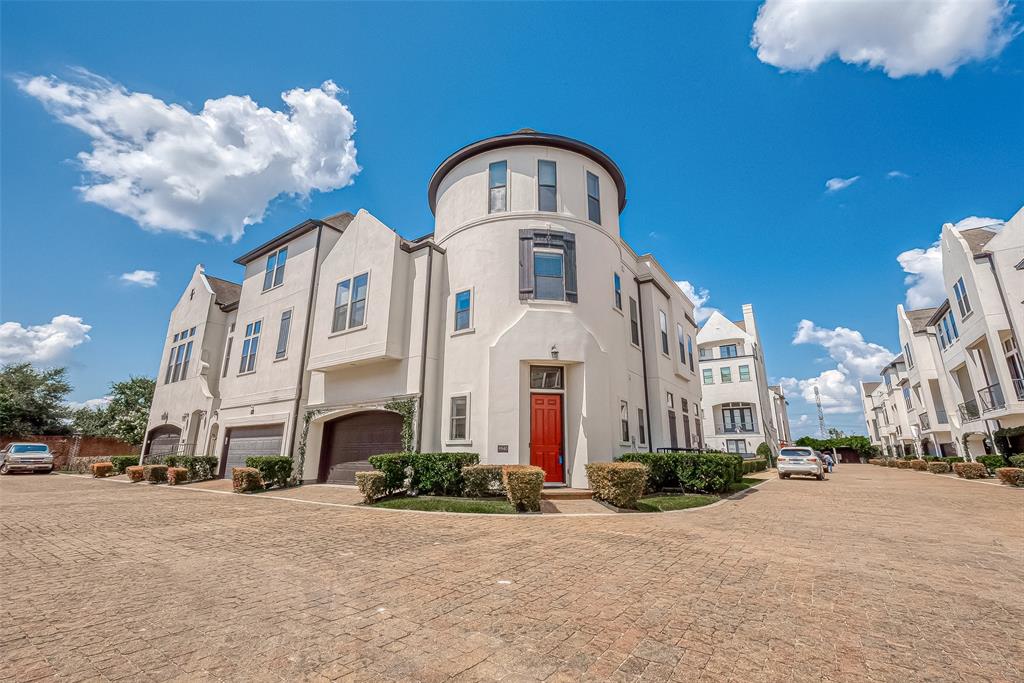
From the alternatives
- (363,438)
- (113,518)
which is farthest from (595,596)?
(363,438)

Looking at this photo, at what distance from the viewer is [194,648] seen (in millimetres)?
3492

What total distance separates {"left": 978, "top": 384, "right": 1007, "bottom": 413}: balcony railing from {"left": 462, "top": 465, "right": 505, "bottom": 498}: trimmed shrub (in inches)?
1136

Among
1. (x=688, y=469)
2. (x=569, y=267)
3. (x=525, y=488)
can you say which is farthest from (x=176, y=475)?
(x=688, y=469)

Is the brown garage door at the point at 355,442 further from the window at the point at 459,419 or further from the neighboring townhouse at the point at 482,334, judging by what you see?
the window at the point at 459,419

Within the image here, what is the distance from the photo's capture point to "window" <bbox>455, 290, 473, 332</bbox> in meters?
15.5

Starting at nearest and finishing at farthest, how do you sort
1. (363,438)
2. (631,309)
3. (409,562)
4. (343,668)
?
(343,668) < (409,562) < (363,438) < (631,309)

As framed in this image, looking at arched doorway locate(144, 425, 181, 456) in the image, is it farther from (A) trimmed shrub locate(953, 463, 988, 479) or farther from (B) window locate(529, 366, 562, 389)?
(A) trimmed shrub locate(953, 463, 988, 479)

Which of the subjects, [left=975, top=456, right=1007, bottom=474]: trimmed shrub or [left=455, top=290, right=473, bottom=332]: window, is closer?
[left=455, top=290, right=473, bottom=332]: window

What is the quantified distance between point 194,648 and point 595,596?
3.65 metres

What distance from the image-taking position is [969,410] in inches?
1133

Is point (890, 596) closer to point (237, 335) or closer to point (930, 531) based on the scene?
point (930, 531)

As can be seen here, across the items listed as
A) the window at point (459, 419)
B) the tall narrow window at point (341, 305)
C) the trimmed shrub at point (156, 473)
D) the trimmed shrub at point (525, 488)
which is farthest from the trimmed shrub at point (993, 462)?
the trimmed shrub at point (156, 473)

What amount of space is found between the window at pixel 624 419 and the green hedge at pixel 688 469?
2.08m

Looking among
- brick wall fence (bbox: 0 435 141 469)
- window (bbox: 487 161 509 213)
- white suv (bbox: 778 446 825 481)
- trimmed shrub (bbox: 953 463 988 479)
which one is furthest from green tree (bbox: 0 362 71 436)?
trimmed shrub (bbox: 953 463 988 479)
